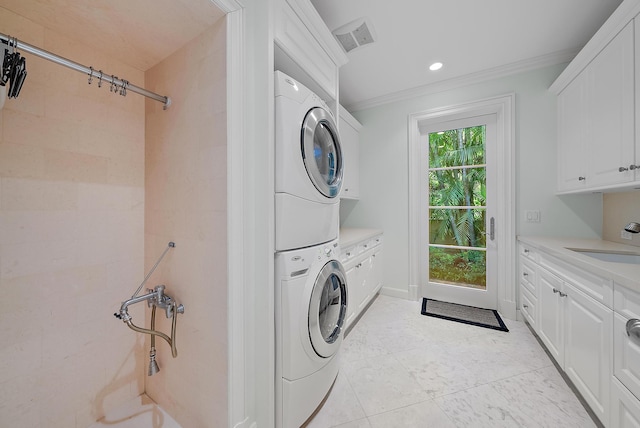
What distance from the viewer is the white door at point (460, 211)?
2.48 metres

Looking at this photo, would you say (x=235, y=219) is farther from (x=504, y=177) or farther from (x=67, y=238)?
(x=504, y=177)

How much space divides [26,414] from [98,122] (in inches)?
56.2

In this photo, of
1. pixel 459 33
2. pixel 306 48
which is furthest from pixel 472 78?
pixel 306 48

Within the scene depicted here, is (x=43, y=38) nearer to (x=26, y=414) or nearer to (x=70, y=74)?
(x=70, y=74)

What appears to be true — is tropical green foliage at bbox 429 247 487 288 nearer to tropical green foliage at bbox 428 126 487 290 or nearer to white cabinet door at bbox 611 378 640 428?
tropical green foliage at bbox 428 126 487 290

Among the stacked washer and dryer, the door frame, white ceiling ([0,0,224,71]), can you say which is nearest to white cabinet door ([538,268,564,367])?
the door frame

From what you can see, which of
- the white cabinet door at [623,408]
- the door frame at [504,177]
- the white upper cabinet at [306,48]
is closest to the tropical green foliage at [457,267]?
the door frame at [504,177]

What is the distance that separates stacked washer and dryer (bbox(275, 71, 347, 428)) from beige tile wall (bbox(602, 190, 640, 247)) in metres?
2.24

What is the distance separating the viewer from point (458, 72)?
2354 mm

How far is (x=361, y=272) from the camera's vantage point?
2168 millimetres

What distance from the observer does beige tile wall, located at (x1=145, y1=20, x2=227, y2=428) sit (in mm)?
999

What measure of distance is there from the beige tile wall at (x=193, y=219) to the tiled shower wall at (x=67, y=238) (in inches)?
5.9

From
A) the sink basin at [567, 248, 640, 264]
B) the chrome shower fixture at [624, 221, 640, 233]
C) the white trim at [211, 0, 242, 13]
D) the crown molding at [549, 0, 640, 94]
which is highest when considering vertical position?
the crown molding at [549, 0, 640, 94]

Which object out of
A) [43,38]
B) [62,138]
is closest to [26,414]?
[62,138]
